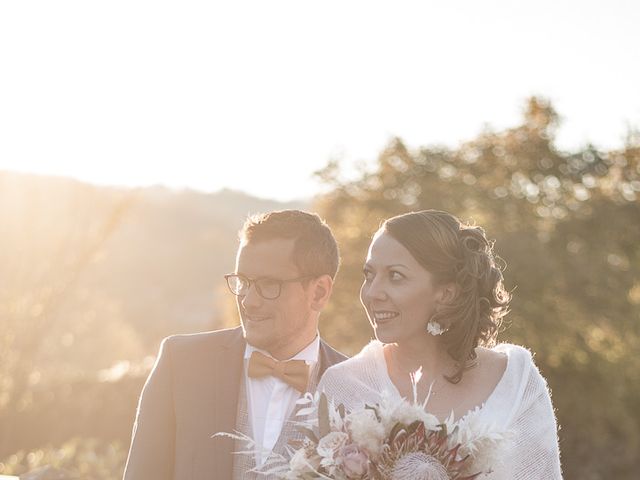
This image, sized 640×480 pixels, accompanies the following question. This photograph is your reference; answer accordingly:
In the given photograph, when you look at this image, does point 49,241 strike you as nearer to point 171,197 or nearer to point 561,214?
point 561,214

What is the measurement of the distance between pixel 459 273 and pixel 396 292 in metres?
0.31

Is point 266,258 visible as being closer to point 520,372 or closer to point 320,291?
point 320,291

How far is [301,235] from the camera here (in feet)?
14.6

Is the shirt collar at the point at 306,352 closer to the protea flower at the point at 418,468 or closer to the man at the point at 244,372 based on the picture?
the man at the point at 244,372

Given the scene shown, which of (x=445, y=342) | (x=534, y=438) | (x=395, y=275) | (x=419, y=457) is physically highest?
(x=395, y=275)

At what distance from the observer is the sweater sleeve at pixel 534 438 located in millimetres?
4148

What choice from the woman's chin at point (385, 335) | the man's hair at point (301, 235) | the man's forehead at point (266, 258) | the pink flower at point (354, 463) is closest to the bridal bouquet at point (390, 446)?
the pink flower at point (354, 463)

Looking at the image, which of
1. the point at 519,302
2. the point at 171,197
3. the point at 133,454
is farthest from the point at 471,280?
the point at 171,197

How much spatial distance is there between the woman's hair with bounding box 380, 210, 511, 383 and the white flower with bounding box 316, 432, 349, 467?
36.3 inches

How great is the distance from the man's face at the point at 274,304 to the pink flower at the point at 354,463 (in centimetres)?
104

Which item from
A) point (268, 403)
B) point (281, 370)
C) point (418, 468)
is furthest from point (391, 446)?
point (268, 403)

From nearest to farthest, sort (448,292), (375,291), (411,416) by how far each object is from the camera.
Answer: (411,416) → (375,291) → (448,292)

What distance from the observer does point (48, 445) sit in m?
15.1

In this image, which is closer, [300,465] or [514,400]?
[300,465]
